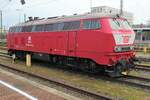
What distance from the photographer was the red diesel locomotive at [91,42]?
48.7 ft

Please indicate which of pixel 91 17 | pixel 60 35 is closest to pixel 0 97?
pixel 91 17

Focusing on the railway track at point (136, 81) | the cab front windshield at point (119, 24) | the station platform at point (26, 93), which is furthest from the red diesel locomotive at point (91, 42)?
the station platform at point (26, 93)

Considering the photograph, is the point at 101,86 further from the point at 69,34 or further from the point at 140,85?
the point at 69,34

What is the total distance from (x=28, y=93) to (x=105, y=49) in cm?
491

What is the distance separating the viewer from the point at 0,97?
34.9 ft

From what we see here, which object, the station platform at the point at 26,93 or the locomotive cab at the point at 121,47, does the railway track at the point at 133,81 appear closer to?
the locomotive cab at the point at 121,47

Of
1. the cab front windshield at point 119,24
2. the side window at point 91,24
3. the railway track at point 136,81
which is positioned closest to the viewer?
the railway track at point 136,81

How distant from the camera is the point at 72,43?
17.2 metres

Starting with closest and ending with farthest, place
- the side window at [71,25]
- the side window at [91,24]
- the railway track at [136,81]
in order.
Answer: the railway track at [136,81] < the side window at [91,24] < the side window at [71,25]

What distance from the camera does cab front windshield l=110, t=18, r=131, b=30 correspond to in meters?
15.3

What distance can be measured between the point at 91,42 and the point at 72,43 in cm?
184

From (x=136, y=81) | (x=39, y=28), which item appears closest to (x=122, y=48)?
(x=136, y=81)

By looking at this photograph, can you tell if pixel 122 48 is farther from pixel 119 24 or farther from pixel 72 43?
pixel 72 43

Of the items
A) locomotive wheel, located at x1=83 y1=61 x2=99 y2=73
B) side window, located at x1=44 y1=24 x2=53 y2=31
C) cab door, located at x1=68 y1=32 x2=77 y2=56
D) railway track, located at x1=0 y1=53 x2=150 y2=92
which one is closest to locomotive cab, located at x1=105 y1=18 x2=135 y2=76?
railway track, located at x1=0 y1=53 x2=150 y2=92
